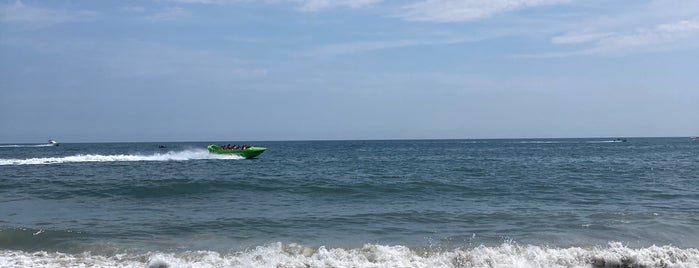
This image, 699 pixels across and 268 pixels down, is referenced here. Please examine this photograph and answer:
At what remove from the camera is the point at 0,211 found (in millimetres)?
18734

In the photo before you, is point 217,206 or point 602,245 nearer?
point 602,245

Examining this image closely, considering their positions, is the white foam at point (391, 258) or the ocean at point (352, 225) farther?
the ocean at point (352, 225)

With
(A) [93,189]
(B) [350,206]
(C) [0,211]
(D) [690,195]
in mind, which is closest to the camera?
(C) [0,211]

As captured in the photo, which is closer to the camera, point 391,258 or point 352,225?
point 391,258

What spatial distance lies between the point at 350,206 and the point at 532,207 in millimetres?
5728

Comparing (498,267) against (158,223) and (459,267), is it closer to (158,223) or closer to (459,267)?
(459,267)

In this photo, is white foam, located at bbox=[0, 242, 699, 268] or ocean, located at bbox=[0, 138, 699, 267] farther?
ocean, located at bbox=[0, 138, 699, 267]

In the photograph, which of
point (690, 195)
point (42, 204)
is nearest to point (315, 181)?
point (42, 204)

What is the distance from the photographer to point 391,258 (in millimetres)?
12117

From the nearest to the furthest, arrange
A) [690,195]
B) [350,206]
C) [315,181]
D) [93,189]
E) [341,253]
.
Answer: [341,253] → [350,206] → [690,195] → [93,189] → [315,181]

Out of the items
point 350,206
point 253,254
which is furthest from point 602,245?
point 350,206

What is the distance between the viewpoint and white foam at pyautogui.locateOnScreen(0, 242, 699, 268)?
11742 millimetres

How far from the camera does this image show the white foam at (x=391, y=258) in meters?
11.7

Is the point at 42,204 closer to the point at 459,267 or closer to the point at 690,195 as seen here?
the point at 459,267
